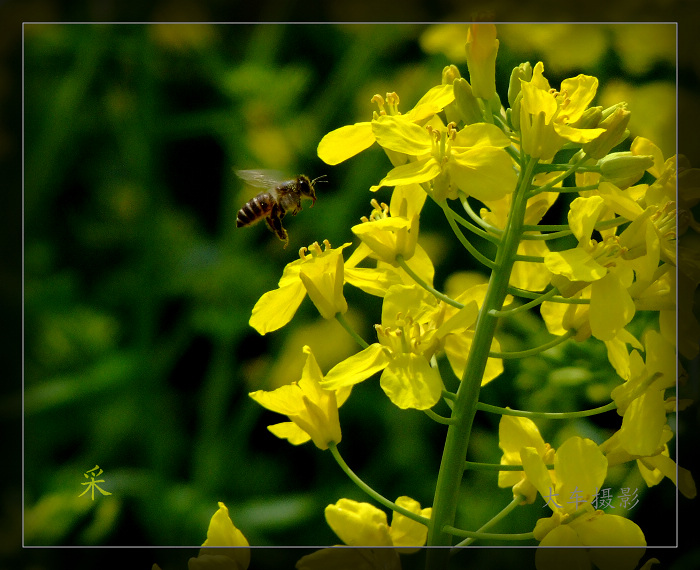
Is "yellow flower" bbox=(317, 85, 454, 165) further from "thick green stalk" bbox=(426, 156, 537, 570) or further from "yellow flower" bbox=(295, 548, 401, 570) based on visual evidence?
"yellow flower" bbox=(295, 548, 401, 570)

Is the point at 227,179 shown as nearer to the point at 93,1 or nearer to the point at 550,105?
the point at 93,1

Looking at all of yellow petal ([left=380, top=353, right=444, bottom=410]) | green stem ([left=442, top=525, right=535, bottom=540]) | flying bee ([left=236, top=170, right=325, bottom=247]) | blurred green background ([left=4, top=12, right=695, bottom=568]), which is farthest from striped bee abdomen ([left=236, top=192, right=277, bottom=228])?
green stem ([left=442, top=525, right=535, bottom=540])

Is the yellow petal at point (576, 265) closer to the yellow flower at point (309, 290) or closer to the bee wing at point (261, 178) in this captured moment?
the yellow flower at point (309, 290)

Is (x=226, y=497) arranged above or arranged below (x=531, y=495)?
below

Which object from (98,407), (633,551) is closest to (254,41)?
(98,407)

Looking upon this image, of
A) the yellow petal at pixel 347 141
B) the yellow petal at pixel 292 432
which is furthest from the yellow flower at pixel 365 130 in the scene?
the yellow petal at pixel 292 432
